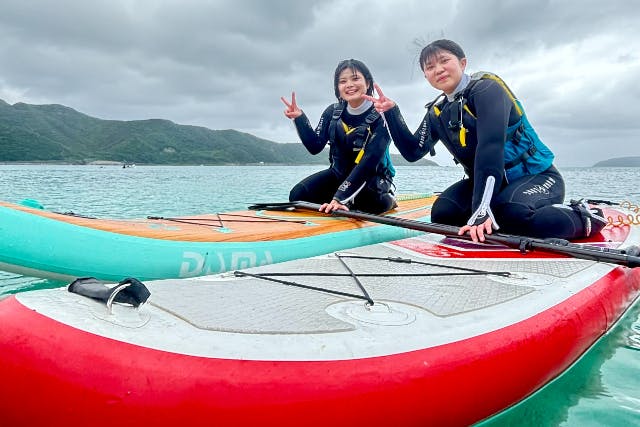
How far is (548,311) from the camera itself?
1835mm

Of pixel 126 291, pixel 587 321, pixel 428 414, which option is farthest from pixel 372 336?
pixel 587 321

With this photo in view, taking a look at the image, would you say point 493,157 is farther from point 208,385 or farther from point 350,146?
point 208,385

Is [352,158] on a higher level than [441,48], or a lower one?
lower

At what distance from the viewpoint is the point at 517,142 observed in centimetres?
332

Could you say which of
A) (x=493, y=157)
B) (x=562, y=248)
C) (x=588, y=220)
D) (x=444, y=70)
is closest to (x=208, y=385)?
(x=562, y=248)

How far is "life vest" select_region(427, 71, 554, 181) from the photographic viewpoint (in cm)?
324

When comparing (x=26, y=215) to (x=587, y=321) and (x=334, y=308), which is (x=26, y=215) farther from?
(x=587, y=321)

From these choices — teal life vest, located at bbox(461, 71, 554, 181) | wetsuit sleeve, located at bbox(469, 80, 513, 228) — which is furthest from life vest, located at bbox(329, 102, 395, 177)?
wetsuit sleeve, located at bbox(469, 80, 513, 228)

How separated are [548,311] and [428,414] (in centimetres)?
80

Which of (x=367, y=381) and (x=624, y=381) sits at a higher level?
(x=367, y=381)

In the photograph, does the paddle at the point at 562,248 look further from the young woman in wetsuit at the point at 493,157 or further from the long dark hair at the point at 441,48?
the long dark hair at the point at 441,48

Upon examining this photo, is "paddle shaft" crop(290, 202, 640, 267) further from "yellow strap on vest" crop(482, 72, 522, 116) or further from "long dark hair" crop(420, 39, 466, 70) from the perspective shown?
"long dark hair" crop(420, 39, 466, 70)

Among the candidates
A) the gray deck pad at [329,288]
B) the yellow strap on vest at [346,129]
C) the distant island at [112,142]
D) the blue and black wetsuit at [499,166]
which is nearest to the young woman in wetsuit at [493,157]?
the blue and black wetsuit at [499,166]

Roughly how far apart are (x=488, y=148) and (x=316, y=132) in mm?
2478
